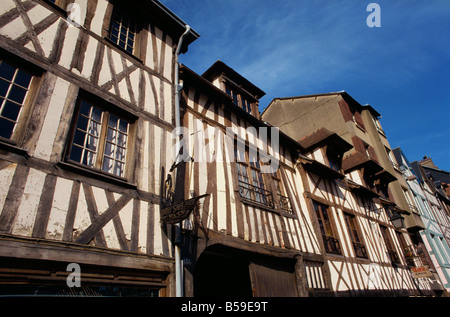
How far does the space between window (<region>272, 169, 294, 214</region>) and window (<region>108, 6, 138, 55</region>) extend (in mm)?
4652

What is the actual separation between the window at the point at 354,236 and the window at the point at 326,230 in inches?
40.2

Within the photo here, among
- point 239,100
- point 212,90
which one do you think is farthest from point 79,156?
point 239,100

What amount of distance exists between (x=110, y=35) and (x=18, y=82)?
6.94ft

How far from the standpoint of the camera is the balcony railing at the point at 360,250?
331 inches

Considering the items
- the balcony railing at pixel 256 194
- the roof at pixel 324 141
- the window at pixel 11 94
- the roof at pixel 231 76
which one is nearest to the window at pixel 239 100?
the roof at pixel 231 76

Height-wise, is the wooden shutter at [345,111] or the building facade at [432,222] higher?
the wooden shutter at [345,111]

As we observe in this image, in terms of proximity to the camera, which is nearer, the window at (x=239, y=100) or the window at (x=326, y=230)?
the window at (x=326, y=230)

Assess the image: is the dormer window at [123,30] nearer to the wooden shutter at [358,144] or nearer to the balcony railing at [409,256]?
the wooden shutter at [358,144]

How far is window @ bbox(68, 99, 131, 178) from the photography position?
3.67m

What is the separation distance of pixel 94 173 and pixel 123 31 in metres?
3.35

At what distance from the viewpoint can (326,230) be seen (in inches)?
308
